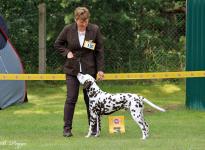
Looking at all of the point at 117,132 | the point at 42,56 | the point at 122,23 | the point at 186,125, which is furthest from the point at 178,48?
the point at 117,132

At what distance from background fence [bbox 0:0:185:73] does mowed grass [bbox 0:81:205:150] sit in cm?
94

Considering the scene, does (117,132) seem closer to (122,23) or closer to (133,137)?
(133,137)

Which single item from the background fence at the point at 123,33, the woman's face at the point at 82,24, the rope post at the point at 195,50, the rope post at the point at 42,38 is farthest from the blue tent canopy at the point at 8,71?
the woman's face at the point at 82,24

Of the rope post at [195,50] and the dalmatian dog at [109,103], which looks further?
the rope post at [195,50]

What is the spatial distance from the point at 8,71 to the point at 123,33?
426cm

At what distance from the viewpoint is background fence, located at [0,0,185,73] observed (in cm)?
1616

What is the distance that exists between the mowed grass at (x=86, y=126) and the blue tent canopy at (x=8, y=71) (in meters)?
0.23

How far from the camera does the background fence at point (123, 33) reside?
53.0ft

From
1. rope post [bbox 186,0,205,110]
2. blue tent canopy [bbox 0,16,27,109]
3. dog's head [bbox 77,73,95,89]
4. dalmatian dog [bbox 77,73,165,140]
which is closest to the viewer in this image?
dalmatian dog [bbox 77,73,165,140]

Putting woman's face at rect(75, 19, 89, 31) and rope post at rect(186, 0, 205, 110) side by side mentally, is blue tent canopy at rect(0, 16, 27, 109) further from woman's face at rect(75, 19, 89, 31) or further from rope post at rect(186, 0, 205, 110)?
woman's face at rect(75, 19, 89, 31)

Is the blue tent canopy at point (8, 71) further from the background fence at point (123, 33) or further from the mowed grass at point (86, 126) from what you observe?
the background fence at point (123, 33)

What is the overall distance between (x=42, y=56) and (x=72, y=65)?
7054 millimetres

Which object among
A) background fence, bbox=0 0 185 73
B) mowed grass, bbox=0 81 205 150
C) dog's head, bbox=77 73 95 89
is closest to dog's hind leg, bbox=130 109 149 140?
mowed grass, bbox=0 81 205 150

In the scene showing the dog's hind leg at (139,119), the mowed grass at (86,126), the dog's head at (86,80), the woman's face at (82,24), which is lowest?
the mowed grass at (86,126)
